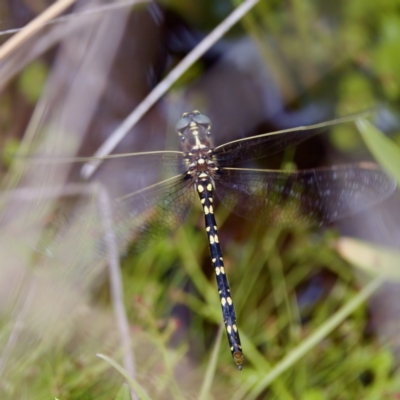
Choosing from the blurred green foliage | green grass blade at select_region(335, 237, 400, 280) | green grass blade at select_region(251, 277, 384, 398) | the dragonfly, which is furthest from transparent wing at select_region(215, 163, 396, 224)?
the blurred green foliage

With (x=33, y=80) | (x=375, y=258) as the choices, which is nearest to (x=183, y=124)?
(x=33, y=80)

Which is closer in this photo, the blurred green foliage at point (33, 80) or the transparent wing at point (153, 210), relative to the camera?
the transparent wing at point (153, 210)

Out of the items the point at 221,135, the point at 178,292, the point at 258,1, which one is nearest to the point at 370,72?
the point at 258,1

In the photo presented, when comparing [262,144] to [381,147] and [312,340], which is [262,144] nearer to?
[381,147]

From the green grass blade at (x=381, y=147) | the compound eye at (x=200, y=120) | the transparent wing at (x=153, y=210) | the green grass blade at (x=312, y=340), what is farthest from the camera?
the compound eye at (x=200, y=120)

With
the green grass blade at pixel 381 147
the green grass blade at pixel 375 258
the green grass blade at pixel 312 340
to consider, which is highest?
the green grass blade at pixel 381 147

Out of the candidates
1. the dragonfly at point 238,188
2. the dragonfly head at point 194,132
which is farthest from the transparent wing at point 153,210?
the dragonfly head at point 194,132

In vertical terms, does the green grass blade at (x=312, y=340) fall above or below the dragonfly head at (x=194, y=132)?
Answer: below

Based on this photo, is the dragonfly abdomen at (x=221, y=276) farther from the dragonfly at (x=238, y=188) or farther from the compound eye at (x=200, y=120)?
the compound eye at (x=200, y=120)

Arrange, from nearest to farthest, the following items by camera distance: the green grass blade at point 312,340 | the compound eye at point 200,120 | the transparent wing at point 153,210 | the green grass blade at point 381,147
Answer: the green grass blade at point 381,147
the green grass blade at point 312,340
the transparent wing at point 153,210
the compound eye at point 200,120

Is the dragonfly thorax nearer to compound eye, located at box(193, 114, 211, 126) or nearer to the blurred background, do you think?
compound eye, located at box(193, 114, 211, 126)
